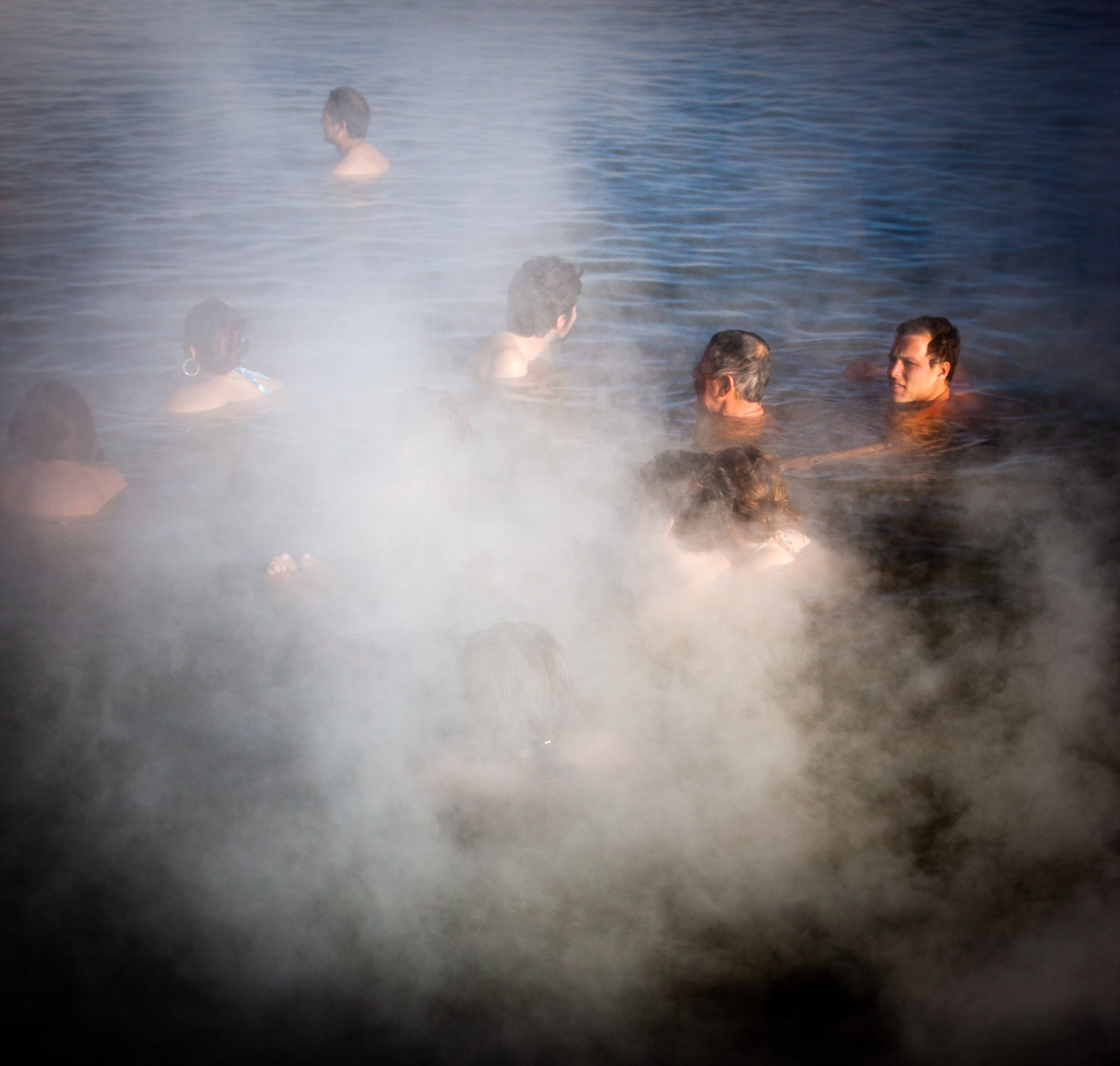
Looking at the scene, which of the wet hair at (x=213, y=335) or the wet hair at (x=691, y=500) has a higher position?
the wet hair at (x=213, y=335)

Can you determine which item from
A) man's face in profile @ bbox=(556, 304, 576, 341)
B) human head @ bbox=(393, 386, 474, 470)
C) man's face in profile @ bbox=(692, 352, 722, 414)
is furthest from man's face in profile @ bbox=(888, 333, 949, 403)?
human head @ bbox=(393, 386, 474, 470)

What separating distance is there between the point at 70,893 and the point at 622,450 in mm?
2838

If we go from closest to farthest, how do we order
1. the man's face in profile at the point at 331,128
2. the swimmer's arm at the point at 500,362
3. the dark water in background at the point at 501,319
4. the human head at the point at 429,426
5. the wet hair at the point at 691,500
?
the dark water in background at the point at 501,319 → the wet hair at the point at 691,500 → the human head at the point at 429,426 → the swimmer's arm at the point at 500,362 → the man's face in profile at the point at 331,128

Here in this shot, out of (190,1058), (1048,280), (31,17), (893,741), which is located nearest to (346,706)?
(190,1058)

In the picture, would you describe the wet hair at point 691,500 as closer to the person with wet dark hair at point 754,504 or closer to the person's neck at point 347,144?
the person with wet dark hair at point 754,504

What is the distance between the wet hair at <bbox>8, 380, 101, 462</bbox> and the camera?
3285mm

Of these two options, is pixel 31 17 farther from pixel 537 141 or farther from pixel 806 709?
pixel 806 709

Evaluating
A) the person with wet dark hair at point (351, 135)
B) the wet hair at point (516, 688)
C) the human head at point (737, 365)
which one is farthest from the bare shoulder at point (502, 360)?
the person with wet dark hair at point (351, 135)

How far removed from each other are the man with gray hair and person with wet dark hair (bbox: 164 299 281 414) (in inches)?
88.1

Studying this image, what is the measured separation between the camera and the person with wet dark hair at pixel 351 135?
7.45 meters

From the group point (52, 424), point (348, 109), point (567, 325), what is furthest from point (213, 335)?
point (348, 109)

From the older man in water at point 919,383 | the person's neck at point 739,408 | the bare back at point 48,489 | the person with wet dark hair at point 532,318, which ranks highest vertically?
the person with wet dark hair at point 532,318

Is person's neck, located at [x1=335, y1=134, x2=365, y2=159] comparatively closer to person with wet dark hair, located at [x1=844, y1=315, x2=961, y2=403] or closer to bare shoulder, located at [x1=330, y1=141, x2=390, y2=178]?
bare shoulder, located at [x1=330, y1=141, x2=390, y2=178]

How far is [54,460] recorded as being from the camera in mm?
3393
